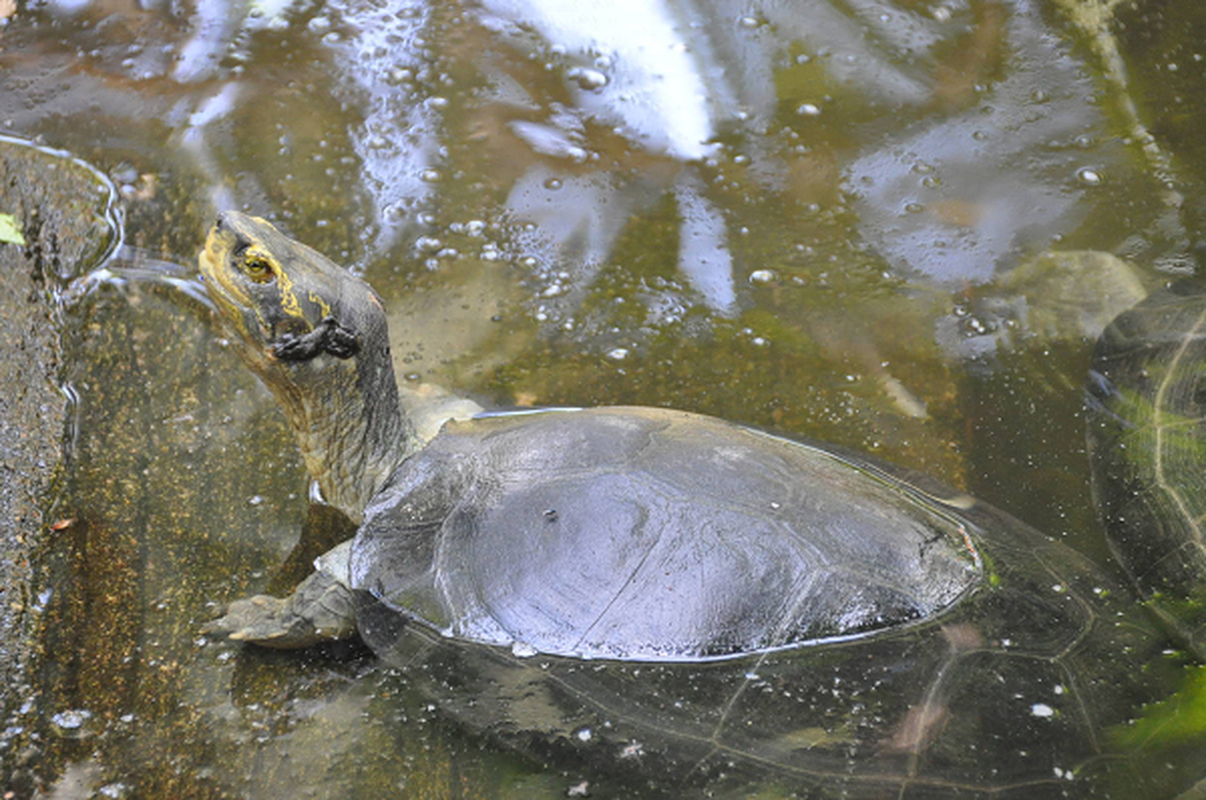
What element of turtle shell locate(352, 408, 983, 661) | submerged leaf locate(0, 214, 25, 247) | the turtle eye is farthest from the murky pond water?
the turtle eye

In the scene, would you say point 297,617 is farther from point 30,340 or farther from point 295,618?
point 30,340

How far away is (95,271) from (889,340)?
3090 mm

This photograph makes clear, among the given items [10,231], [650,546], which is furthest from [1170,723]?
[10,231]

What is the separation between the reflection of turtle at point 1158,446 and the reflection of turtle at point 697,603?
0.24m

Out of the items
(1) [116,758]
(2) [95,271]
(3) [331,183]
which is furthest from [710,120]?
(1) [116,758]

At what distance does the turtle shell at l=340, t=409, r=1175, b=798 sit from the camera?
1.99 metres

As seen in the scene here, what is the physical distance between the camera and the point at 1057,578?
8.03 ft

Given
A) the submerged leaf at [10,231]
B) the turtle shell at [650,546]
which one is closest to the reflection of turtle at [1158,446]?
the turtle shell at [650,546]

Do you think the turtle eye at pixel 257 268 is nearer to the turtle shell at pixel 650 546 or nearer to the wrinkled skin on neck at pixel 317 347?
the wrinkled skin on neck at pixel 317 347

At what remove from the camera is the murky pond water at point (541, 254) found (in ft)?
7.64

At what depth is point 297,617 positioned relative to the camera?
247 cm

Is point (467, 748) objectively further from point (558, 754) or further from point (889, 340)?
point (889, 340)

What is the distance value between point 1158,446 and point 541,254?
227 cm

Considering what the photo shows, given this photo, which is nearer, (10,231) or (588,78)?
(10,231)
